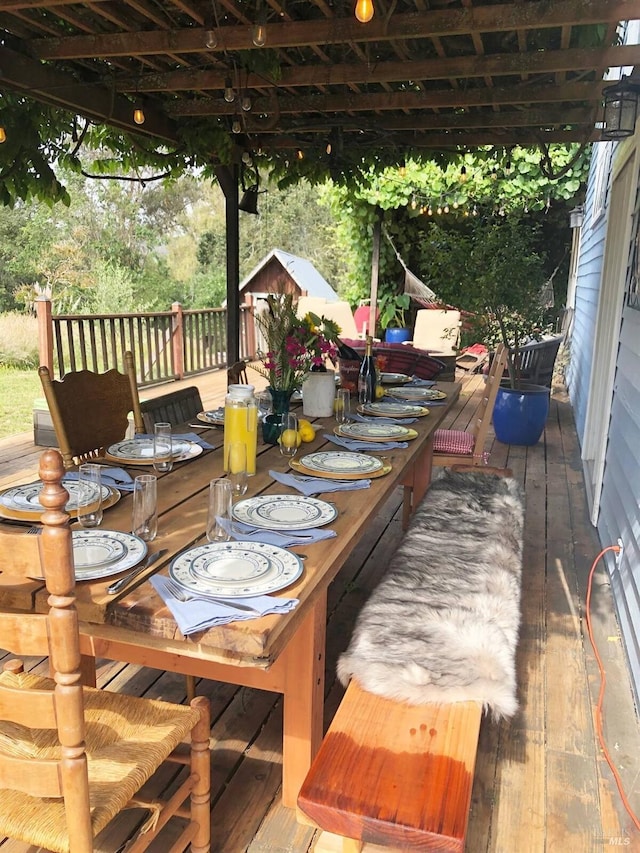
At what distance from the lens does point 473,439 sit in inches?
144

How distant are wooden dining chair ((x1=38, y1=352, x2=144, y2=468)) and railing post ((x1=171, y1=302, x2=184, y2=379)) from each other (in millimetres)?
5377

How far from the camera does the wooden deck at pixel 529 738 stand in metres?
1.65

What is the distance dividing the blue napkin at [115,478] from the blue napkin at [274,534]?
1.43 feet

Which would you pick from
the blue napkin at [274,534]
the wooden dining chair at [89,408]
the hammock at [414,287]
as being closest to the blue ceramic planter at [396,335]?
the hammock at [414,287]

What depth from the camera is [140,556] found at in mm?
1410

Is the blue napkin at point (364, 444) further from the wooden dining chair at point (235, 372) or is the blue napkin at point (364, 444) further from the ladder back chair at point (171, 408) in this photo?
the wooden dining chair at point (235, 372)

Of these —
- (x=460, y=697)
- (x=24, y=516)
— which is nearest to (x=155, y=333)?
(x=24, y=516)

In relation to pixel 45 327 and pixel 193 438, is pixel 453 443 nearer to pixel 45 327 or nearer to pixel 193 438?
pixel 193 438

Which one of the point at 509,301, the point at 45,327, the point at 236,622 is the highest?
the point at 509,301

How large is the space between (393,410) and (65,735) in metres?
2.10

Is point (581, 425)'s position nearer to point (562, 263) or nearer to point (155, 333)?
point (155, 333)

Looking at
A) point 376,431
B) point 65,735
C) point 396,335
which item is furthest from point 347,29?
point 396,335

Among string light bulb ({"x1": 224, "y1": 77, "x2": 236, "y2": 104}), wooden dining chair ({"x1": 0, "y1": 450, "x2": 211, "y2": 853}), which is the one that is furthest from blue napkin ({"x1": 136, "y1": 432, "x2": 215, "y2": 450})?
string light bulb ({"x1": 224, "y1": 77, "x2": 236, "y2": 104})

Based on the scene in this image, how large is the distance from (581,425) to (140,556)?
509 cm
